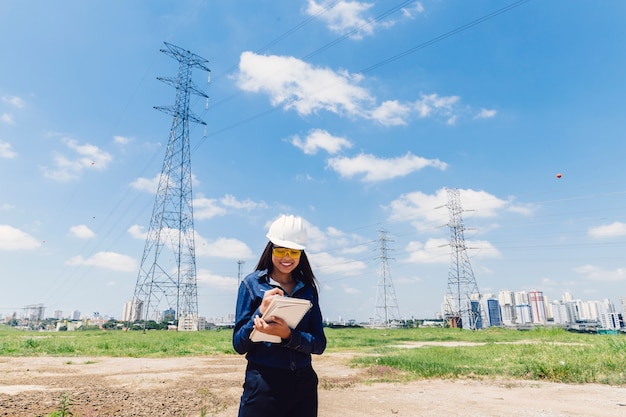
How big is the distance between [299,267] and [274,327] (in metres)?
0.56

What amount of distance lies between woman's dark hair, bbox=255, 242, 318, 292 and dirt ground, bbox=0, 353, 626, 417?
382 centimetres

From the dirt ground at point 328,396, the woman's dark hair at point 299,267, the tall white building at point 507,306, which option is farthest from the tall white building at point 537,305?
A: the woman's dark hair at point 299,267

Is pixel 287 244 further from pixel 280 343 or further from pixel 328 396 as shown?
pixel 328 396

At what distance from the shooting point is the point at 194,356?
46.5 ft

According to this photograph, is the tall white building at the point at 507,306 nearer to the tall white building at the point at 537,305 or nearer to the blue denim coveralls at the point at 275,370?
the tall white building at the point at 537,305

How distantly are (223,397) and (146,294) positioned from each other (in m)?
27.7

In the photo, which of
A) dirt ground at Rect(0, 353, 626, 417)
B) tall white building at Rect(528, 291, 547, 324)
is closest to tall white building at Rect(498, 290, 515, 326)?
tall white building at Rect(528, 291, 547, 324)

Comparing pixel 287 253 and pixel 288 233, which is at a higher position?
pixel 288 233

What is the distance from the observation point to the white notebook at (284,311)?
5.71ft

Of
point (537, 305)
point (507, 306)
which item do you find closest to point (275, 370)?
point (507, 306)

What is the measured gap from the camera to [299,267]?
230 cm

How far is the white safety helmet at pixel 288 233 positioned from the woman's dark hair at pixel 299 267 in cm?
13

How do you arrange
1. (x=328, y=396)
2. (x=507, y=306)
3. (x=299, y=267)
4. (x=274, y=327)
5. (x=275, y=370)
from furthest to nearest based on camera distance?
(x=507, y=306) < (x=328, y=396) < (x=299, y=267) < (x=275, y=370) < (x=274, y=327)

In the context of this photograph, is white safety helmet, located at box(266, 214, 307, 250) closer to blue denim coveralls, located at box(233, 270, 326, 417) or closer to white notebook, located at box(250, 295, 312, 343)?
blue denim coveralls, located at box(233, 270, 326, 417)
